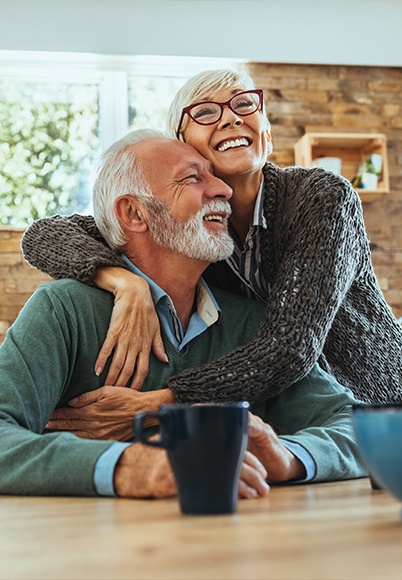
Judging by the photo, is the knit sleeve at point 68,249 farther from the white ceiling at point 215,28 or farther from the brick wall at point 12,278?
the white ceiling at point 215,28

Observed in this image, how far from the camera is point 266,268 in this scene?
69.0 inches

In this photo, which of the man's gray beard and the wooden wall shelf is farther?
the wooden wall shelf

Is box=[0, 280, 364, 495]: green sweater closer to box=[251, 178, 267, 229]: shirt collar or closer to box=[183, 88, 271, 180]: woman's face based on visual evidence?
box=[251, 178, 267, 229]: shirt collar

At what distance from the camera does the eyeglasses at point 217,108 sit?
1827mm

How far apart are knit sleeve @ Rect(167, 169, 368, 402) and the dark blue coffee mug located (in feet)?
2.19

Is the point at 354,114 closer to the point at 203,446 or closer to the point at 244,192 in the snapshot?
the point at 244,192

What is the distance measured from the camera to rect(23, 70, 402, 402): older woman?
148 centimetres

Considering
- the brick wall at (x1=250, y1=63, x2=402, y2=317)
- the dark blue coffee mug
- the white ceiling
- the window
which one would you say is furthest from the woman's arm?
the brick wall at (x1=250, y1=63, x2=402, y2=317)

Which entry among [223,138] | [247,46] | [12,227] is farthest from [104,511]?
[247,46]

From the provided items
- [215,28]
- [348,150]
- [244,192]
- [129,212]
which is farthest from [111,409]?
[348,150]

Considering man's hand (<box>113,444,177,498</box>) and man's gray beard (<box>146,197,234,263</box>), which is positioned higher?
man's gray beard (<box>146,197,234,263</box>)

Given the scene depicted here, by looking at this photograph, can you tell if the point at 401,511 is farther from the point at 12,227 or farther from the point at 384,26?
the point at 384,26

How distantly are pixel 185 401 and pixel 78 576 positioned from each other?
90 centimetres

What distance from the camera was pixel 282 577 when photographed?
52 centimetres
